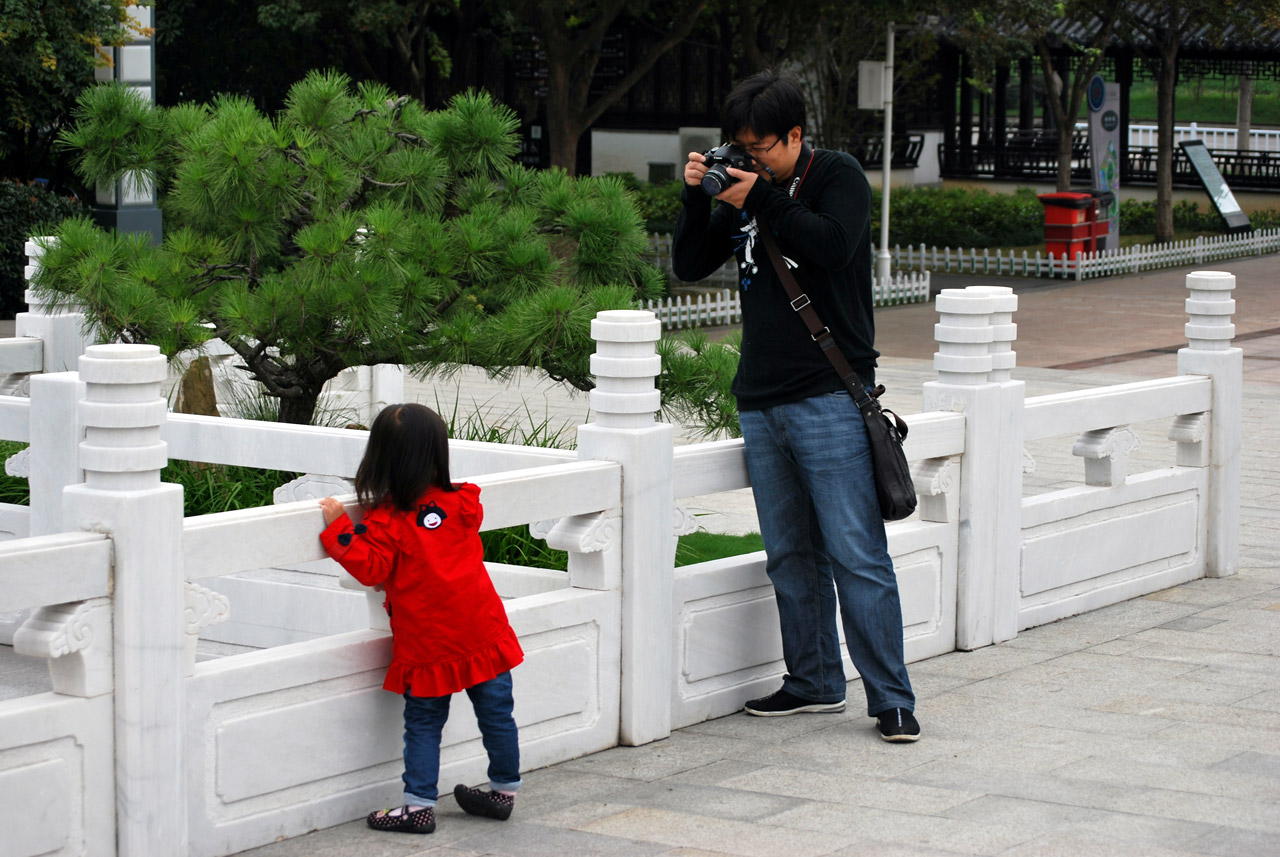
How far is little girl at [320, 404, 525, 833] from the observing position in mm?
3961

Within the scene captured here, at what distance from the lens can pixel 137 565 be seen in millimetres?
3609

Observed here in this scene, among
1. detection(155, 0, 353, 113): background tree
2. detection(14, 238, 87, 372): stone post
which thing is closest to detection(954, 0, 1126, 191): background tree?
detection(155, 0, 353, 113): background tree

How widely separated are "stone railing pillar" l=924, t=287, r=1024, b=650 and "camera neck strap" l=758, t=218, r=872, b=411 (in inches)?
46.3

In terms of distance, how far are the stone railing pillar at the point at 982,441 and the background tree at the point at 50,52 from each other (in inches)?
460

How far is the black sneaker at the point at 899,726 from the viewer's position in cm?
482

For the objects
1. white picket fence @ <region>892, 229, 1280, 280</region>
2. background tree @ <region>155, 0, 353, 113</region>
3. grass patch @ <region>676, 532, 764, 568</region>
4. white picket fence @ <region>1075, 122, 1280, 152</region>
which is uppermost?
white picket fence @ <region>1075, 122, 1280, 152</region>

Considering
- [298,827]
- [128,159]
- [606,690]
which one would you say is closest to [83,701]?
[298,827]

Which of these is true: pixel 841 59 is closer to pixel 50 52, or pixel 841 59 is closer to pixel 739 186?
pixel 50 52

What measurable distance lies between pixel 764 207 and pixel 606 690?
1494 millimetres

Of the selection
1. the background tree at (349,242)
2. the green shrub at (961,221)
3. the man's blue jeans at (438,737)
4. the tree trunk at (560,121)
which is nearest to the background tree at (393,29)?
the tree trunk at (560,121)

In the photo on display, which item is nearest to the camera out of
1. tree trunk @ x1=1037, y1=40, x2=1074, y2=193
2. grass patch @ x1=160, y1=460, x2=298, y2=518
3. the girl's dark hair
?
the girl's dark hair

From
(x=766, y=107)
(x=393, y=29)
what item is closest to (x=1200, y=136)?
(x=393, y=29)

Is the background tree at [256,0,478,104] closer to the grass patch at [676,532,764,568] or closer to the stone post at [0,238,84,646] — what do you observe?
the grass patch at [676,532,764,568]

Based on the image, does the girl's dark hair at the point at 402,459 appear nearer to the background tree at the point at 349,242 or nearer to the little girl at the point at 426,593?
the little girl at the point at 426,593
